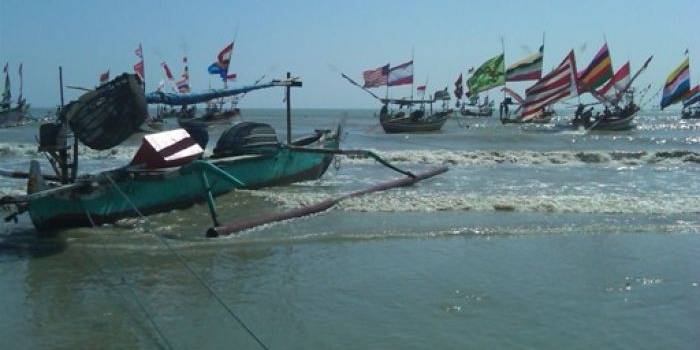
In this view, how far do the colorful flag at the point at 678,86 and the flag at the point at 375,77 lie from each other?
1024 inches

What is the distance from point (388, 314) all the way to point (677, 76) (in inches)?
2147

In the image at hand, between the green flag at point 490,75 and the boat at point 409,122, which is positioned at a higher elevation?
the green flag at point 490,75

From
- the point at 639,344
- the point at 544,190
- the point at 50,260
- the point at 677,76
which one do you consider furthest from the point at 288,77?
the point at 677,76

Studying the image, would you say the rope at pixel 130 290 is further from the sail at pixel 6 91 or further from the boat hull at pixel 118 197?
the sail at pixel 6 91

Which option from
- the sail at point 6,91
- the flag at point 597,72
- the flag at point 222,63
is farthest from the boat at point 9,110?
the flag at point 597,72

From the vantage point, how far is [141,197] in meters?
10.5

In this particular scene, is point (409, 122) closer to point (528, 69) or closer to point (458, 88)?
point (528, 69)

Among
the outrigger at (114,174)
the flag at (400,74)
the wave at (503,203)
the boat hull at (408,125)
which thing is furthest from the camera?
the boat hull at (408,125)

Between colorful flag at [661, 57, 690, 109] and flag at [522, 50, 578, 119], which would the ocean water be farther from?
colorful flag at [661, 57, 690, 109]

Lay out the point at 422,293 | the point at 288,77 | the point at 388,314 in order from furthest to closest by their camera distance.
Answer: the point at 288,77 < the point at 422,293 < the point at 388,314

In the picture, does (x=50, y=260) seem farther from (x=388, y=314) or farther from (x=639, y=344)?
(x=639, y=344)

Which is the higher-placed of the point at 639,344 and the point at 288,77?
the point at 288,77

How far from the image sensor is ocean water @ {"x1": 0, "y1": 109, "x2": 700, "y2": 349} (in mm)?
5617

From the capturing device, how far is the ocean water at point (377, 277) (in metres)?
5.62
